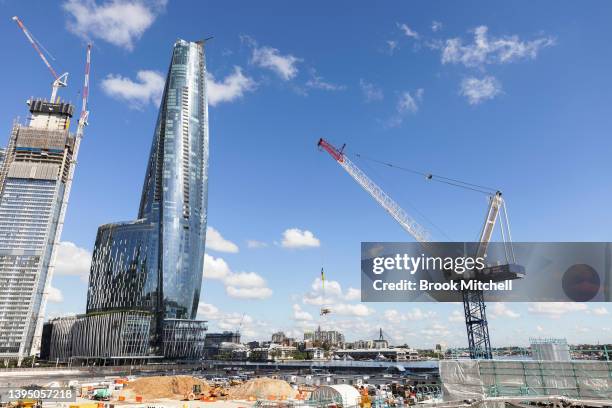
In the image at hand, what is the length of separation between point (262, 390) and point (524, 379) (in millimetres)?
58344

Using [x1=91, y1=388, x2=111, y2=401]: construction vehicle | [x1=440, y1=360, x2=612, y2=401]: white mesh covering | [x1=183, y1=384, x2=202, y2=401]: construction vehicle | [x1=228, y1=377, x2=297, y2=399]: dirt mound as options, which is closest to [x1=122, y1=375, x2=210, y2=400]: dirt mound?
[x1=183, y1=384, x2=202, y2=401]: construction vehicle

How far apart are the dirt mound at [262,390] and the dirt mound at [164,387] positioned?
9.29m

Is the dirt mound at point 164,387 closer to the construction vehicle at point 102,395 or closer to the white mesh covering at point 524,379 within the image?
the construction vehicle at point 102,395

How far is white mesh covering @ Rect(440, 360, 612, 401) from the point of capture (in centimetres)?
3562

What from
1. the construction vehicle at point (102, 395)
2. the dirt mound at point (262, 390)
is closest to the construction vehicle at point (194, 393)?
the dirt mound at point (262, 390)

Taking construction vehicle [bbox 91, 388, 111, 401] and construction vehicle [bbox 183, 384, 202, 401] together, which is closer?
construction vehicle [bbox 91, 388, 111, 401]

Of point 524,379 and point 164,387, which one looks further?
point 164,387

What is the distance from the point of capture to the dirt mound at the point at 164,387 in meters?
88.2

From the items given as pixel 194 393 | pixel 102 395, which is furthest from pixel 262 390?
pixel 102 395

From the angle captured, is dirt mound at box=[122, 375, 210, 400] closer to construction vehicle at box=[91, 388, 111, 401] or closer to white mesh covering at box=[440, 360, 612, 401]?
construction vehicle at box=[91, 388, 111, 401]

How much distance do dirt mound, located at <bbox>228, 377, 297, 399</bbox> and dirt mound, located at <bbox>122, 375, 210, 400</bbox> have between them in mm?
9285

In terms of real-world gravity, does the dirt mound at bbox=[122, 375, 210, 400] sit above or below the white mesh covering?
below

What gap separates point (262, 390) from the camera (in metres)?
83.9

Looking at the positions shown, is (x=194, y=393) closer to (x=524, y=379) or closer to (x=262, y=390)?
(x=262, y=390)
